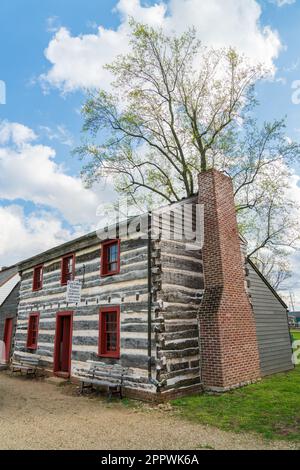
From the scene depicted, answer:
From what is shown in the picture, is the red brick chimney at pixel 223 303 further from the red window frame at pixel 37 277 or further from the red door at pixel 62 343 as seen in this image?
the red window frame at pixel 37 277

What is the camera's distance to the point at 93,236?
1295cm

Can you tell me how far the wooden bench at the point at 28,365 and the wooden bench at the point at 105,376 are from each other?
4.04 m

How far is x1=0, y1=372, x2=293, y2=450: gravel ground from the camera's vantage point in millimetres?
6039

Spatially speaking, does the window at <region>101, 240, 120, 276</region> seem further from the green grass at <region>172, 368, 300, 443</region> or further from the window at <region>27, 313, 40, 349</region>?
the window at <region>27, 313, 40, 349</region>

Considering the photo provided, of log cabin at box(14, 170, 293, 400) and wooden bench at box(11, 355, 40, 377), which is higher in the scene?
log cabin at box(14, 170, 293, 400)

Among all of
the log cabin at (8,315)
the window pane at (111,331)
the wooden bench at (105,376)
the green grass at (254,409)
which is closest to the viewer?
the green grass at (254,409)

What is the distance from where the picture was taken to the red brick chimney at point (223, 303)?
1016 centimetres

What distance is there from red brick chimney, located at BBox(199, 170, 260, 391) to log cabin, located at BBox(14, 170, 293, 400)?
0.11ft

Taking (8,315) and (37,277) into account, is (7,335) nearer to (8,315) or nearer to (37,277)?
(8,315)

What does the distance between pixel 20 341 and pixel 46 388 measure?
5.86m

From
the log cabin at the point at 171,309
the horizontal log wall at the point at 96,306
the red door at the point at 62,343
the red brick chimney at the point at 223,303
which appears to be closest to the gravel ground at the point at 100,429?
the log cabin at the point at 171,309

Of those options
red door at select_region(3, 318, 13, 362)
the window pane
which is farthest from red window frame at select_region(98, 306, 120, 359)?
red door at select_region(3, 318, 13, 362)
